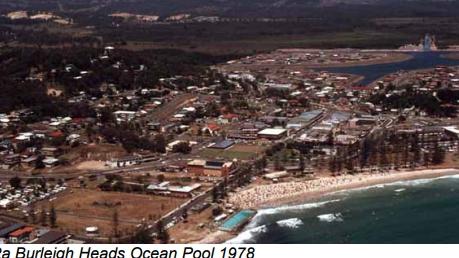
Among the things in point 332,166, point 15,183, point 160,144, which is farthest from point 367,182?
point 15,183

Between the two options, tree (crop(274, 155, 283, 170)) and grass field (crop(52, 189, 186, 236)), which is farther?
tree (crop(274, 155, 283, 170))

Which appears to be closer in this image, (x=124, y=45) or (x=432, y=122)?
(x=432, y=122)

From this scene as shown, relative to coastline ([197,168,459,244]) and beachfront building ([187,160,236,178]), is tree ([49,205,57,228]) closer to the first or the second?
coastline ([197,168,459,244])

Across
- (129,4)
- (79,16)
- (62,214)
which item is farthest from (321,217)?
(129,4)

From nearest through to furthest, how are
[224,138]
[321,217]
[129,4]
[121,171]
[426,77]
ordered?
1. [321,217]
2. [121,171]
3. [224,138]
4. [426,77]
5. [129,4]

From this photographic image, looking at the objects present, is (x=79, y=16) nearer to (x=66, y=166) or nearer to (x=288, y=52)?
(x=288, y=52)

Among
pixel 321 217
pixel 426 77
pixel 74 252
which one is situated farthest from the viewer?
pixel 426 77

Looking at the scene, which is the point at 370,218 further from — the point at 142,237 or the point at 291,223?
the point at 142,237

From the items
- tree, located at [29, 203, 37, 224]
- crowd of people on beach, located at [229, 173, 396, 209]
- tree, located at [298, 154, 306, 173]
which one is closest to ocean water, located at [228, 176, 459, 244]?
crowd of people on beach, located at [229, 173, 396, 209]
